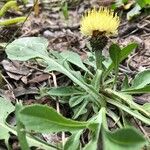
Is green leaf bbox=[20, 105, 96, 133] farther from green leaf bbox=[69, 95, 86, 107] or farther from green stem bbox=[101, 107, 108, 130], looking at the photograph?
green leaf bbox=[69, 95, 86, 107]

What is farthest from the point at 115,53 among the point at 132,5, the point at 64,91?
the point at 132,5

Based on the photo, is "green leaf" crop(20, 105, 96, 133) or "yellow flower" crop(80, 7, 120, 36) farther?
"yellow flower" crop(80, 7, 120, 36)

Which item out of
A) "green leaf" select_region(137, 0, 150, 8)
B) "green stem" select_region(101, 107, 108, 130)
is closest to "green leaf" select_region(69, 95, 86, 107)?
"green stem" select_region(101, 107, 108, 130)

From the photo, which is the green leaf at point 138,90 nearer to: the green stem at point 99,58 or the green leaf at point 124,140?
the green stem at point 99,58

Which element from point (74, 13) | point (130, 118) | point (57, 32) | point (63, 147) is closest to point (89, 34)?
point (130, 118)

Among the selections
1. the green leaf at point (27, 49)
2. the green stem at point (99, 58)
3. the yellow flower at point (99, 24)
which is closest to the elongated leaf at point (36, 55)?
the green leaf at point (27, 49)

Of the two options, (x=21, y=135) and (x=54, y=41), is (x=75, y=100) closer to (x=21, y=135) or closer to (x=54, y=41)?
(x=21, y=135)

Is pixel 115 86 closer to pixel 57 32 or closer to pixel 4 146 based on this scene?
pixel 4 146
